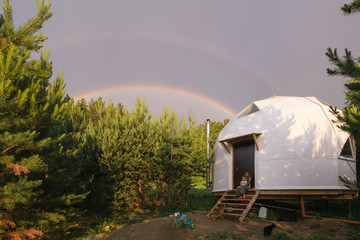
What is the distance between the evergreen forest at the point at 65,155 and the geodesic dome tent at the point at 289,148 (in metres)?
2.70

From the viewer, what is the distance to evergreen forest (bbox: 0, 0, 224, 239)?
5305mm

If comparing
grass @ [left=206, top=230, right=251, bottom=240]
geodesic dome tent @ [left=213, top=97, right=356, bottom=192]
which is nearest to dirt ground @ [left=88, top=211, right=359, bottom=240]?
grass @ [left=206, top=230, right=251, bottom=240]

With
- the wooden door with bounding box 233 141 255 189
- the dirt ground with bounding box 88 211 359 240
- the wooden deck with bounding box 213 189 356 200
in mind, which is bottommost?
the dirt ground with bounding box 88 211 359 240

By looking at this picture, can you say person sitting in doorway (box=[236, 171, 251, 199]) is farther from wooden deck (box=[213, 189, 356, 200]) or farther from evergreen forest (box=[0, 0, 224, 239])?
evergreen forest (box=[0, 0, 224, 239])

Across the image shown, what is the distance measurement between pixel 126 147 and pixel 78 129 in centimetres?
256

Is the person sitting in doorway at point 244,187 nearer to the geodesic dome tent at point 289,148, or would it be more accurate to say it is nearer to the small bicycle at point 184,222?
the geodesic dome tent at point 289,148

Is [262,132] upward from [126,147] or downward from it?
upward

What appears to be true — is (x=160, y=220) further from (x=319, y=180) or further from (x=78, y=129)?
(x=319, y=180)

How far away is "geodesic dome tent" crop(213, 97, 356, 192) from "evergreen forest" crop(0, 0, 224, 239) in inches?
106

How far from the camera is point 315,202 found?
14.2m

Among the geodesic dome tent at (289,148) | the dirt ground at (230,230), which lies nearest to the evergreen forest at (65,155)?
the dirt ground at (230,230)

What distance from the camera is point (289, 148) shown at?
1068 centimetres

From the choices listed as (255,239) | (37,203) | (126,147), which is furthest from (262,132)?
(37,203)

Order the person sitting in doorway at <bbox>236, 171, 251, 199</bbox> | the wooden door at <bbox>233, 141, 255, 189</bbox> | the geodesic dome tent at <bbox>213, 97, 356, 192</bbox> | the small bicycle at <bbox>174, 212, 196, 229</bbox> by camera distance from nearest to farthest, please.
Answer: the small bicycle at <bbox>174, 212, 196, 229</bbox> < the geodesic dome tent at <bbox>213, 97, 356, 192</bbox> < the person sitting in doorway at <bbox>236, 171, 251, 199</bbox> < the wooden door at <bbox>233, 141, 255, 189</bbox>
